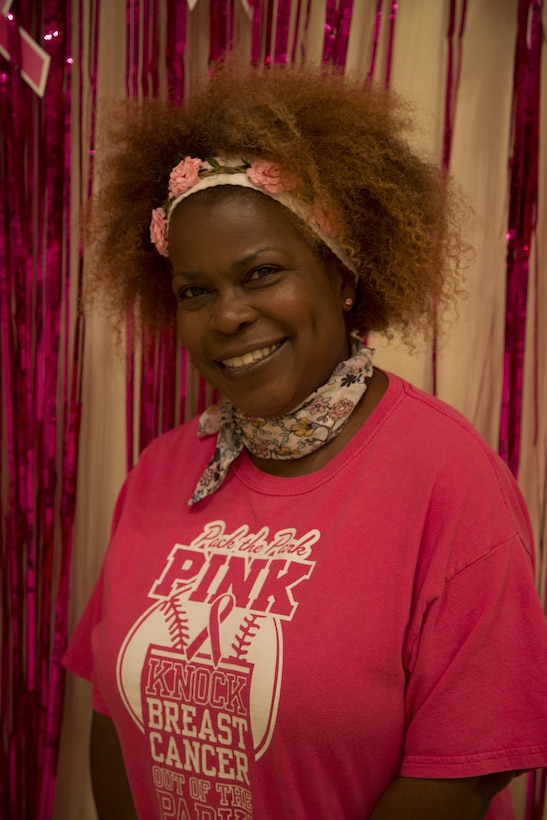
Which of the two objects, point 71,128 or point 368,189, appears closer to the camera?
point 368,189

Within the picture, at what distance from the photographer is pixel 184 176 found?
1142 millimetres

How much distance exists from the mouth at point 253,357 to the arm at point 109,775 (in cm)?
72

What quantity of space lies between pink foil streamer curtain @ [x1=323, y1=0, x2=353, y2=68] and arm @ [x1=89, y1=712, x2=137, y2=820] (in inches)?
52.7

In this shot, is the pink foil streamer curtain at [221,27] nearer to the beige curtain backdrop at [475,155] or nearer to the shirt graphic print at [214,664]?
the beige curtain backdrop at [475,155]

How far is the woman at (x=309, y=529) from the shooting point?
3.15 feet

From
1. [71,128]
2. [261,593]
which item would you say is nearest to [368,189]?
[261,593]

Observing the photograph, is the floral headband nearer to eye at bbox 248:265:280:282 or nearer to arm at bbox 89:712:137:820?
eye at bbox 248:265:280:282

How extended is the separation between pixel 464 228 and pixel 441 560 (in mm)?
749

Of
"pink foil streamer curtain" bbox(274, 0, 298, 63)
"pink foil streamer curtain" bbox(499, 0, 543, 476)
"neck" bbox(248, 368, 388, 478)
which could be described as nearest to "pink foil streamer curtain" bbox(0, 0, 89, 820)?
"pink foil streamer curtain" bbox(274, 0, 298, 63)

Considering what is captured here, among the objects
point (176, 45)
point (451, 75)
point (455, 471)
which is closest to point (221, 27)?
point (176, 45)

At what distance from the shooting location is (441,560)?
38.4 inches

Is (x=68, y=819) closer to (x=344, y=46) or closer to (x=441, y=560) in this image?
(x=441, y=560)

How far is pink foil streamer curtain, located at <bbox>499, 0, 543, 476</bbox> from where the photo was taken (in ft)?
4.46

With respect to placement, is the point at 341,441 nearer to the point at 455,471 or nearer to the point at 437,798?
the point at 455,471
